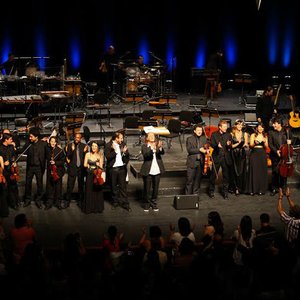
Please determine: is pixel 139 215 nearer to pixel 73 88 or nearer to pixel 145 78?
pixel 73 88

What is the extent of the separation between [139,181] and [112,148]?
1.93m

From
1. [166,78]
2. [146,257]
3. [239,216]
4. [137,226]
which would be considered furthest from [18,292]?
[166,78]

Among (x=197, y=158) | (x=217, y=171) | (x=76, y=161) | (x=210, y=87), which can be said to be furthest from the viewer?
(x=210, y=87)

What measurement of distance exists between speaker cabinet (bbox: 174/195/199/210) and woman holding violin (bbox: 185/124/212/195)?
42 cm

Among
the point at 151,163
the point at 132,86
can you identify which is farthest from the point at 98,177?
the point at 132,86

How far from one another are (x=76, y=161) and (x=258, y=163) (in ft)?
12.0

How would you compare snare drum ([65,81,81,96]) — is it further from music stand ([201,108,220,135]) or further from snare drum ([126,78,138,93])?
music stand ([201,108,220,135])

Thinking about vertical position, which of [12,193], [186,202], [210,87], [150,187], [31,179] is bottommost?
[186,202]

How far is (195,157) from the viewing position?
532 inches

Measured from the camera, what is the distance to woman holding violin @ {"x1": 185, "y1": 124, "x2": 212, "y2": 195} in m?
13.4

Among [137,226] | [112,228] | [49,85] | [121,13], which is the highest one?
[121,13]

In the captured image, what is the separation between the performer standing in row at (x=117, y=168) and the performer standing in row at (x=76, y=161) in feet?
1.57

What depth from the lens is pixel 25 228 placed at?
32.7ft

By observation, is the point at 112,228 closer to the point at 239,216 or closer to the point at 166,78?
the point at 239,216
